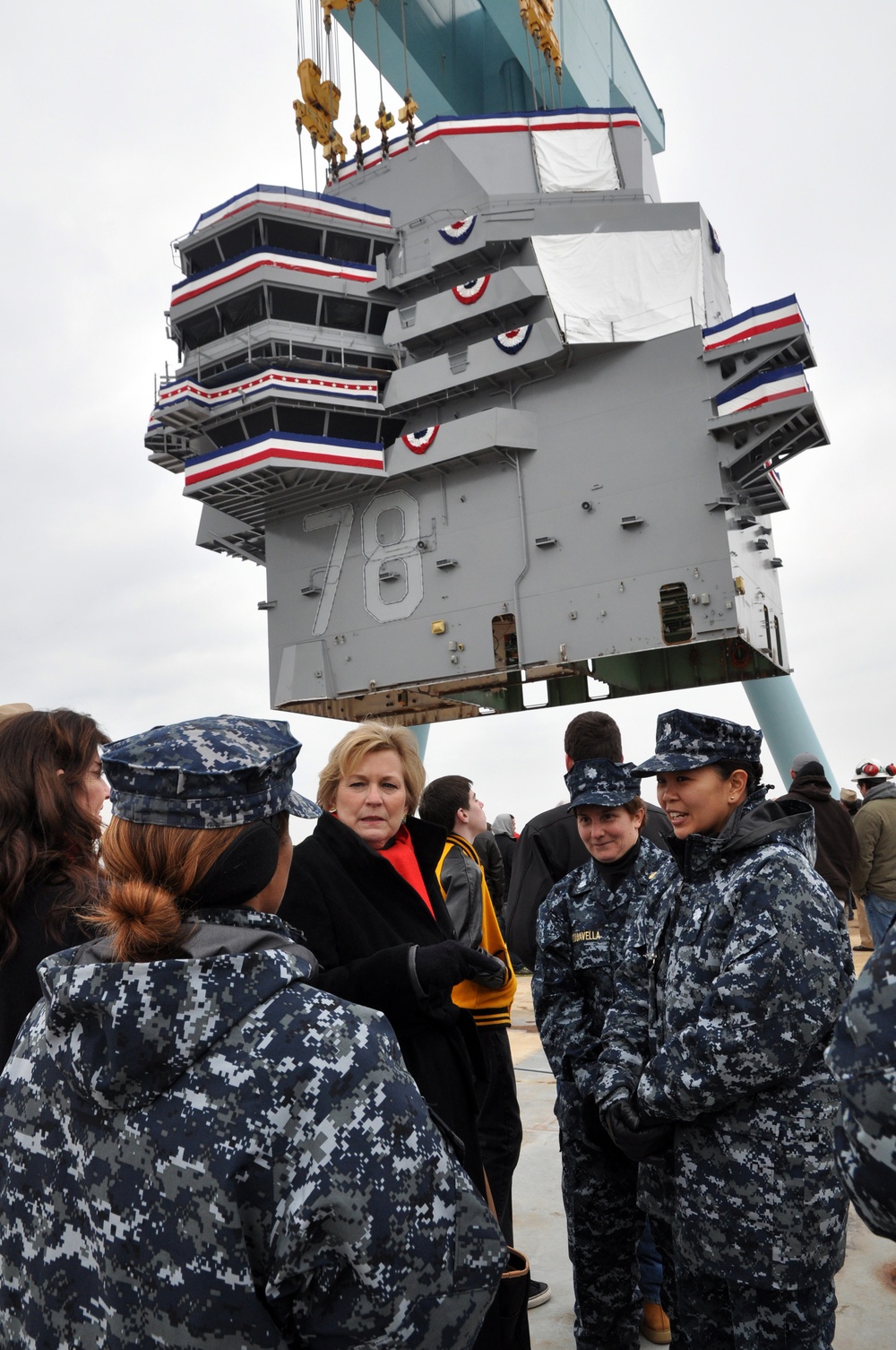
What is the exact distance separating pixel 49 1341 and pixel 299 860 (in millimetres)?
1184

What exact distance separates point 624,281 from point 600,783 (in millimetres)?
13050

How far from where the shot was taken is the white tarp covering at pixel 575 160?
15984 mm

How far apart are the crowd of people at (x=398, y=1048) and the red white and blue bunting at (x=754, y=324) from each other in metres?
10.5

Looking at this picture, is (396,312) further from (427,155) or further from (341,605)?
(341,605)

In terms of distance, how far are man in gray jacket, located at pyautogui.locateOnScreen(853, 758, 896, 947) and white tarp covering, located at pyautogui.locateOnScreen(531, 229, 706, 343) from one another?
28.7 ft

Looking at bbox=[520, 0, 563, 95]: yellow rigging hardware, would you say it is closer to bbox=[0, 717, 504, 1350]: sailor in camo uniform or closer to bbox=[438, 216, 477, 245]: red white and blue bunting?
bbox=[438, 216, 477, 245]: red white and blue bunting

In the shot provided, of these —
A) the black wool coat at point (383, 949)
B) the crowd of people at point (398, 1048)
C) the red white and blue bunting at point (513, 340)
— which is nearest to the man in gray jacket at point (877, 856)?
the crowd of people at point (398, 1048)

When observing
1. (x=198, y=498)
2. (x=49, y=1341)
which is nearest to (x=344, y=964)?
(x=49, y=1341)

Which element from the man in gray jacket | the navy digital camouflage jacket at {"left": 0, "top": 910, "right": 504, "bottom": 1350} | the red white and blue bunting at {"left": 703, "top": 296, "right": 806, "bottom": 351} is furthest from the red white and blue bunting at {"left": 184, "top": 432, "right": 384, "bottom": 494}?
the navy digital camouflage jacket at {"left": 0, "top": 910, "right": 504, "bottom": 1350}

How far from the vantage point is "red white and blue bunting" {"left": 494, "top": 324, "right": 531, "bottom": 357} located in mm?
14281

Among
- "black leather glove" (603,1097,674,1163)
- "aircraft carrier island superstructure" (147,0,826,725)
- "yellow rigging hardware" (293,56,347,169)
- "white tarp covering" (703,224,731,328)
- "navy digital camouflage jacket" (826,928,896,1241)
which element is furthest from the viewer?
"yellow rigging hardware" (293,56,347,169)

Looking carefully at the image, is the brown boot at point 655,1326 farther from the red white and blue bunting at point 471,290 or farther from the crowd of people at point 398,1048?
the red white and blue bunting at point 471,290

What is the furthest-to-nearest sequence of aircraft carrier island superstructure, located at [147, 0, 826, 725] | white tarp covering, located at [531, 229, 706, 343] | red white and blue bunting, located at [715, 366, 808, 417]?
white tarp covering, located at [531, 229, 706, 343]
aircraft carrier island superstructure, located at [147, 0, 826, 725]
red white and blue bunting, located at [715, 366, 808, 417]

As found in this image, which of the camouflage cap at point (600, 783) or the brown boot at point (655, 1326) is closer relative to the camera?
the camouflage cap at point (600, 783)
